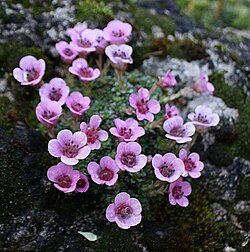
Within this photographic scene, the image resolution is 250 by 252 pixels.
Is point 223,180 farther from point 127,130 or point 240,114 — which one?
point 127,130

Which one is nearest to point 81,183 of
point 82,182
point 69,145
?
point 82,182

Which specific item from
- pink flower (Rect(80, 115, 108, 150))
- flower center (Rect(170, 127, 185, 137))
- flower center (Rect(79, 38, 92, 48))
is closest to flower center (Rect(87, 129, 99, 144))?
pink flower (Rect(80, 115, 108, 150))

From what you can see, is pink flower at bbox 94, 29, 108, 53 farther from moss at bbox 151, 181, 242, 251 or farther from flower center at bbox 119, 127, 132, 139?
moss at bbox 151, 181, 242, 251

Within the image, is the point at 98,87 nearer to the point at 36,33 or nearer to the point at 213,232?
the point at 36,33

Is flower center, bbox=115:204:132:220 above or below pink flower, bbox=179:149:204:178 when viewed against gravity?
below

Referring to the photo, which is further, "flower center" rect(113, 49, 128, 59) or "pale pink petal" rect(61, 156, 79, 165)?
"flower center" rect(113, 49, 128, 59)

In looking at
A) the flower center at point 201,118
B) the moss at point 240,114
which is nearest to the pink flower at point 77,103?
the flower center at point 201,118

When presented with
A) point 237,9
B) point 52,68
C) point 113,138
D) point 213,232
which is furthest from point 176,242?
point 237,9
